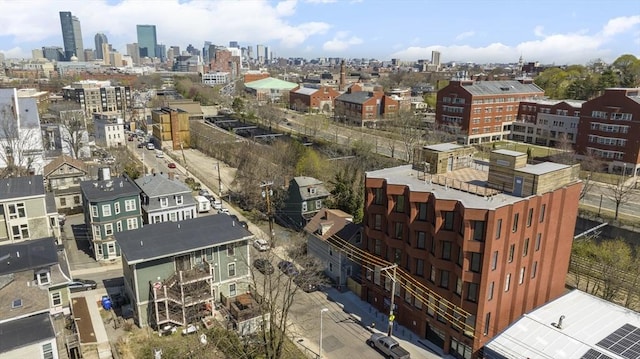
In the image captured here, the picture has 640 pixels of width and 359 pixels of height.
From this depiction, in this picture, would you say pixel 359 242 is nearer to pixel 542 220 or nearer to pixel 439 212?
pixel 439 212

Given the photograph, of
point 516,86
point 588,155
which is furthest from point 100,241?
point 516,86

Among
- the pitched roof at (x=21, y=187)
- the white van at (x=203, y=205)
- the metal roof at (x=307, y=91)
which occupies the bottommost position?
the white van at (x=203, y=205)

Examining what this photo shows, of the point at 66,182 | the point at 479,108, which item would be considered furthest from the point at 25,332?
the point at 479,108

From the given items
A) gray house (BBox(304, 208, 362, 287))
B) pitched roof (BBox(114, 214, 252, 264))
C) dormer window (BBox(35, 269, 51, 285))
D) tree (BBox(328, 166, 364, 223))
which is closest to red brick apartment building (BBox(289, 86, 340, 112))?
tree (BBox(328, 166, 364, 223))

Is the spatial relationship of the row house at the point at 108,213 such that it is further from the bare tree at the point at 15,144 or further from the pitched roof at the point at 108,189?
the bare tree at the point at 15,144

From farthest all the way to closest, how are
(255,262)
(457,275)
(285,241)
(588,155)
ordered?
(588,155) → (285,241) → (255,262) → (457,275)

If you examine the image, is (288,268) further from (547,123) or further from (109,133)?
(109,133)

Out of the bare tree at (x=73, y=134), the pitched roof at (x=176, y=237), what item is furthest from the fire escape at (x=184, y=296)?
the bare tree at (x=73, y=134)
